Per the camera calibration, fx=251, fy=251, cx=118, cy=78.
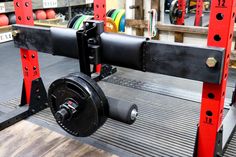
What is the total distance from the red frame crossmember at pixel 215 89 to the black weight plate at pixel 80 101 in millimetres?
506

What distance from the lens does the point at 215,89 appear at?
3.75 feet

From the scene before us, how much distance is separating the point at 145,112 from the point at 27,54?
999mm

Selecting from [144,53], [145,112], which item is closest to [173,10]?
[145,112]

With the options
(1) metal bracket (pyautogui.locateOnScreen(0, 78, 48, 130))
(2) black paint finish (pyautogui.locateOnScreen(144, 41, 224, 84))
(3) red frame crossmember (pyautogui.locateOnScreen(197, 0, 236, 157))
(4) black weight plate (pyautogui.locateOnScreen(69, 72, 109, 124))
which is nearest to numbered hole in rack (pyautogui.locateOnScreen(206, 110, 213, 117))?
(3) red frame crossmember (pyautogui.locateOnScreen(197, 0, 236, 157))

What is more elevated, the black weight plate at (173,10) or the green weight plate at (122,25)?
the black weight plate at (173,10)

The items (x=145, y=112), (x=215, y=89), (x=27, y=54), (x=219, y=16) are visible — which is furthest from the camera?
(x=145, y=112)

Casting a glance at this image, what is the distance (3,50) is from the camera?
157 inches

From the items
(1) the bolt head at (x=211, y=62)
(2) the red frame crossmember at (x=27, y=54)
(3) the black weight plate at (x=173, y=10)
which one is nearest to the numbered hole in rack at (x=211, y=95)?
(1) the bolt head at (x=211, y=62)

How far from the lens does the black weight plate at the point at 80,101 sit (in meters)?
1.18

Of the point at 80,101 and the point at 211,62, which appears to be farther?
the point at 80,101

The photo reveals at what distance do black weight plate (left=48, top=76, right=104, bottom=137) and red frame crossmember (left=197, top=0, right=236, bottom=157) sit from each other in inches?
19.9

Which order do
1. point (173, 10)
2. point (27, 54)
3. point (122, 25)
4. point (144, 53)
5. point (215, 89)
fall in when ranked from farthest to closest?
point (122, 25)
point (173, 10)
point (27, 54)
point (144, 53)
point (215, 89)

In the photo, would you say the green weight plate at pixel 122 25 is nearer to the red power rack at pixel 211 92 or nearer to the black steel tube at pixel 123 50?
the red power rack at pixel 211 92

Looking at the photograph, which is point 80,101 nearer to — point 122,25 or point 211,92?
point 211,92
